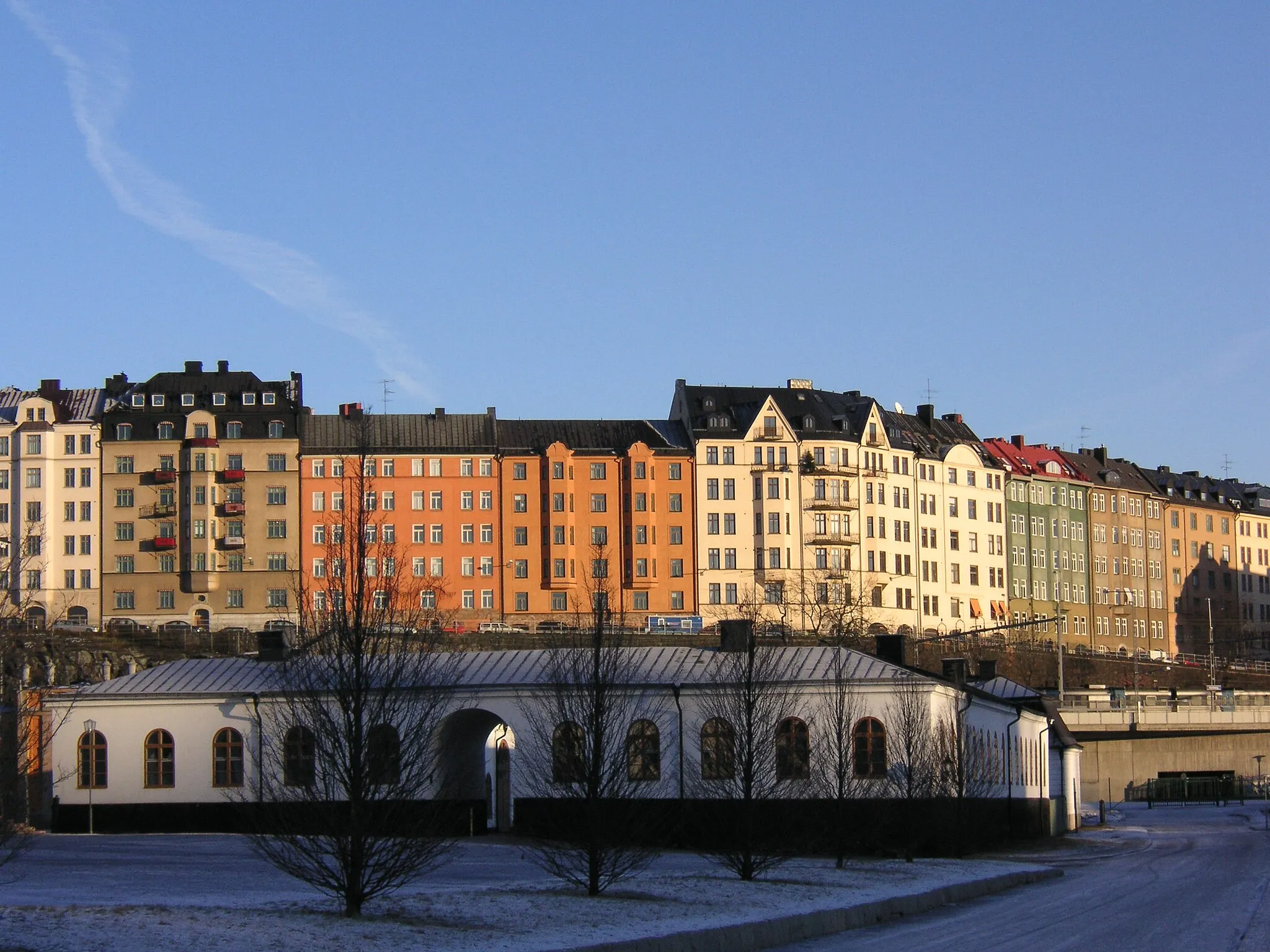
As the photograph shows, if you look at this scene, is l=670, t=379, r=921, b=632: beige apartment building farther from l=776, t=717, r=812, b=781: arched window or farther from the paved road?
l=776, t=717, r=812, b=781: arched window

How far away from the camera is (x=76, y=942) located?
21812mm

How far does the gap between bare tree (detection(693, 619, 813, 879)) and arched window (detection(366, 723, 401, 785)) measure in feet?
37.8

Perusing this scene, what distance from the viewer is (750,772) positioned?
38.1 m

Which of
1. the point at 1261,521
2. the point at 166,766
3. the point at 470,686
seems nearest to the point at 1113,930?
the point at 470,686

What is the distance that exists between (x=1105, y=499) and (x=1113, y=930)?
455 feet

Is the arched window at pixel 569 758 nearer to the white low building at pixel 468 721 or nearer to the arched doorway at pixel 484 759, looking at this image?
the arched doorway at pixel 484 759

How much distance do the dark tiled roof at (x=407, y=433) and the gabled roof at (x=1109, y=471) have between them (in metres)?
55.9

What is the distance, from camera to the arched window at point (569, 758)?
32.2 m

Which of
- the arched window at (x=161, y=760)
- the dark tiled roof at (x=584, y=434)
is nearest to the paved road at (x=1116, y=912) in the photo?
the arched window at (x=161, y=760)

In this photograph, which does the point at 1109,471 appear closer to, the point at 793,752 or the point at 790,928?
the point at 793,752

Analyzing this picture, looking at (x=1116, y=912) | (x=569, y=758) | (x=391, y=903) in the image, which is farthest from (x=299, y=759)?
(x=1116, y=912)

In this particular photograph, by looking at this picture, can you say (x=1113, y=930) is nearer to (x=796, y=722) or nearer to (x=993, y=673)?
(x=796, y=722)

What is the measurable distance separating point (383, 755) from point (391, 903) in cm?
265

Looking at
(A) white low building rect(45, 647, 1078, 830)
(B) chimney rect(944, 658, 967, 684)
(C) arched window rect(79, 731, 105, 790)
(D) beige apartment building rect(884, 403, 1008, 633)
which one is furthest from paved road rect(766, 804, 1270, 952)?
(D) beige apartment building rect(884, 403, 1008, 633)
